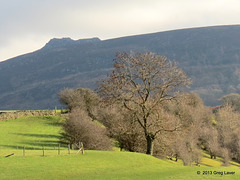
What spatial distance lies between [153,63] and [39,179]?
28088mm

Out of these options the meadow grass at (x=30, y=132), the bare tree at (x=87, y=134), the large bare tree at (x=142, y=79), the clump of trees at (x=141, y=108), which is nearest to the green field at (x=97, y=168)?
the clump of trees at (x=141, y=108)

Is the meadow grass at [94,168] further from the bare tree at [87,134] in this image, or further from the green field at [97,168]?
the bare tree at [87,134]

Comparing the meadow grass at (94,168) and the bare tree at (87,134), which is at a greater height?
the meadow grass at (94,168)

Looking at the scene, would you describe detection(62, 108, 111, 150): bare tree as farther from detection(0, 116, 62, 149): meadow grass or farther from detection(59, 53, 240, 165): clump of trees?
detection(0, 116, 62, 149): meadow grass

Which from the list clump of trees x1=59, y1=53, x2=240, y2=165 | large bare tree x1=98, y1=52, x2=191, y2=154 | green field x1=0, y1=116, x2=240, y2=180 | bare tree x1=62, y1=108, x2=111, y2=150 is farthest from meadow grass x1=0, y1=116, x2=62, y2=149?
large bare tree x1=98, y1=52, x2=191, y2=154

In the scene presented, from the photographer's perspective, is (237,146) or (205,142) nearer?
(237,146)

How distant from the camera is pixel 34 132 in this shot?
9588cm

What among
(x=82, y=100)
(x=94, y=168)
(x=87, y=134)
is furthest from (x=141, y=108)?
(x=82, y=100)

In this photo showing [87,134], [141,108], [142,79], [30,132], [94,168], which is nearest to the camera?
[94,168]

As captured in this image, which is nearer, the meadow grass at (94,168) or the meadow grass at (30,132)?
the meadow grass at (94,168)

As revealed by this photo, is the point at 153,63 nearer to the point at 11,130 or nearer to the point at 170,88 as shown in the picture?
the point at 170,88

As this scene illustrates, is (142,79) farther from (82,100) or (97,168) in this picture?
(82,100)

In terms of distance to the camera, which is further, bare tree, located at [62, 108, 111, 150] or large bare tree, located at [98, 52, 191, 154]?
bare tree, located at [62, 108, 111, 150]

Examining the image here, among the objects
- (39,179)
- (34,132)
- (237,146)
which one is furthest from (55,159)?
(237,146)
